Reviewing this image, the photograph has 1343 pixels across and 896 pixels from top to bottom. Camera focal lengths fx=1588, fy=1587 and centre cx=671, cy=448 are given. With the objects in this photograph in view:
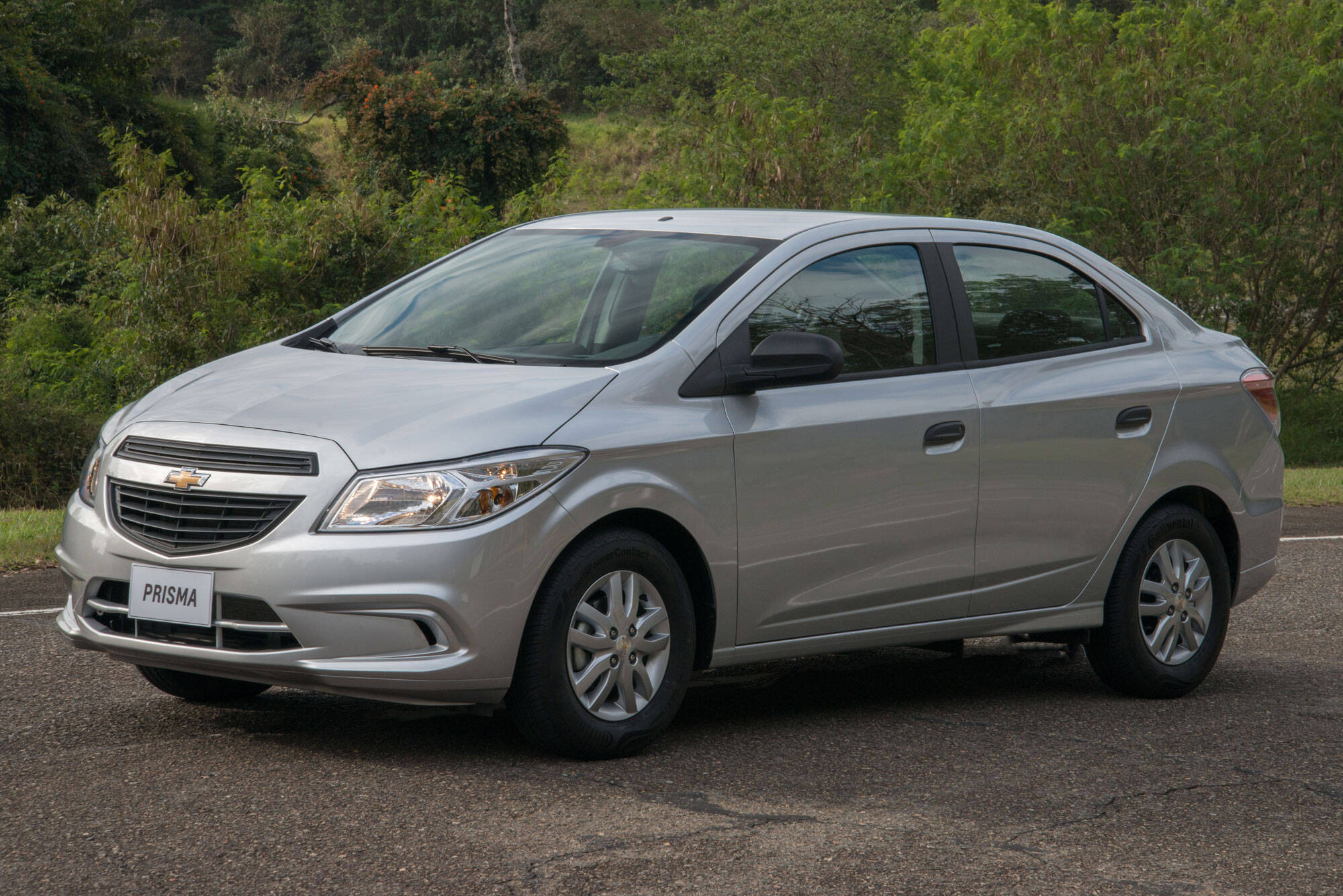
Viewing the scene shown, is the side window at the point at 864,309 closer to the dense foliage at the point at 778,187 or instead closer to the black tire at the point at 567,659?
the black tire at the point at 567,659

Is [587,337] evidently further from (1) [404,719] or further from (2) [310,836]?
(2) [310,836]

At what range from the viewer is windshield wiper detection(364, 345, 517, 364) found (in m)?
5.22

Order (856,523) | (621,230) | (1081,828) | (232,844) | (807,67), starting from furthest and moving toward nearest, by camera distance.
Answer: (807,67), (621,230), (856,523), (1081,828), (232,844)

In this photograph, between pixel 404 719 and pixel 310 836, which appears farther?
pixel 404 719

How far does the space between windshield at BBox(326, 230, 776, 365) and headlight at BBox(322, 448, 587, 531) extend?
72cm

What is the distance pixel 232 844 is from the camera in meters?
4.00

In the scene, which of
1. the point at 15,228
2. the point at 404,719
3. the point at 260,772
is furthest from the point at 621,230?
the point at 15,228

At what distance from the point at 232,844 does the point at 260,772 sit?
2.22 feet

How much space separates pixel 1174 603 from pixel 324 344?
3.52 meters

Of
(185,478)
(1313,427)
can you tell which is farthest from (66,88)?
(185,478)

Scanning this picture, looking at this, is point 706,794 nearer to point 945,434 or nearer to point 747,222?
point 945,434

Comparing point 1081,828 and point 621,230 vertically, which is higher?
point 621,230

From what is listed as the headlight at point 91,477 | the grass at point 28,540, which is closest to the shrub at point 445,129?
the grass at point 28,540

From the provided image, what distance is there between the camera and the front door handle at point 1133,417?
6.19 m
